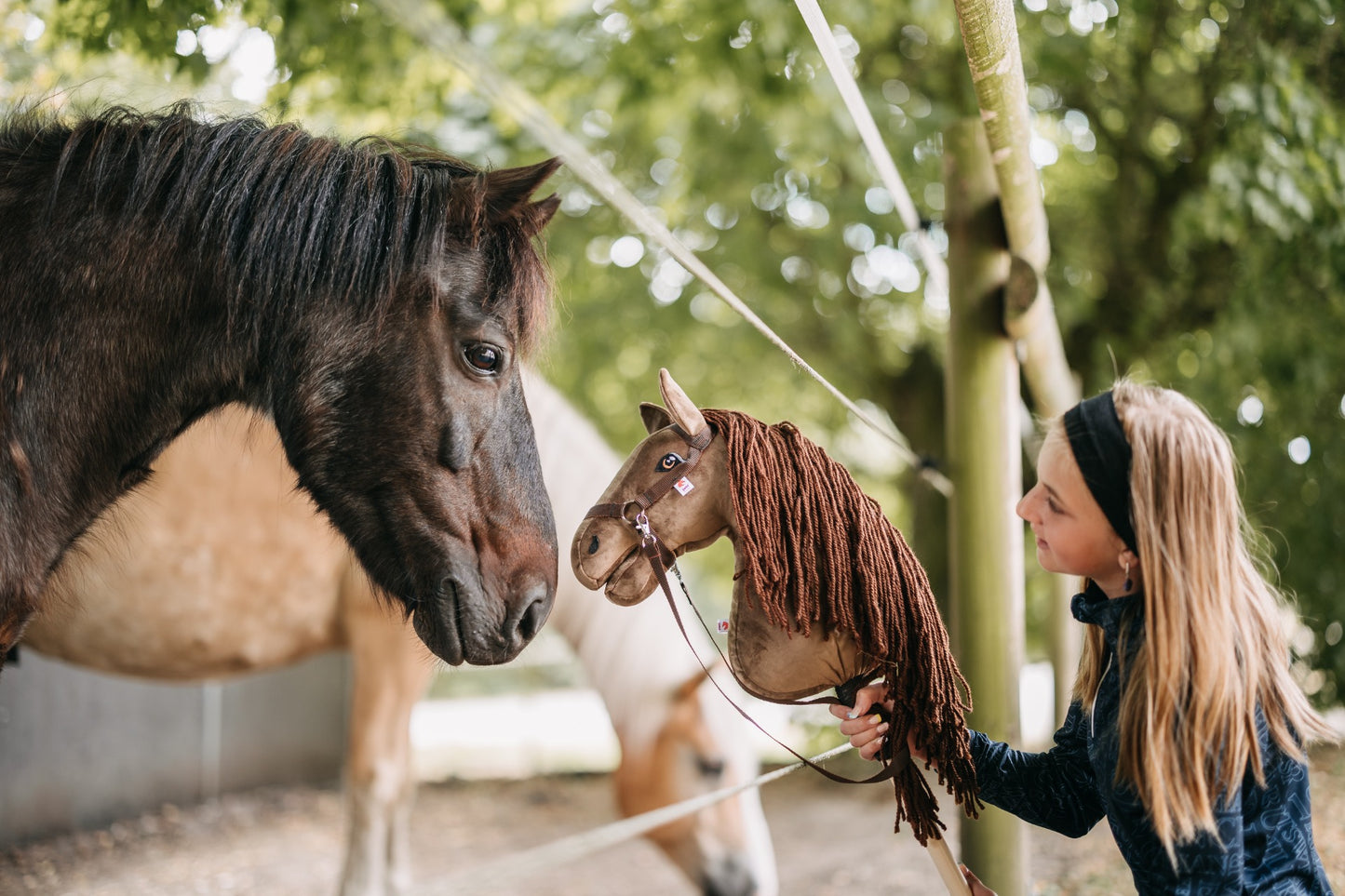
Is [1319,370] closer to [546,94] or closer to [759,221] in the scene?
[759,221]

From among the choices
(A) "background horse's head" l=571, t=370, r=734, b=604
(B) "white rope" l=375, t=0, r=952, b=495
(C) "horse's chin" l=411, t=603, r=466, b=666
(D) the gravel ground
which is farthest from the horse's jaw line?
(D) the gravel ground

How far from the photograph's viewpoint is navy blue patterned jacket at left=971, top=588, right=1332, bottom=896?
3.66 feet

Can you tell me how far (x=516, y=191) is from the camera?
1.48m

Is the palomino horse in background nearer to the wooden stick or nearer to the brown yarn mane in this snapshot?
the wooden stick

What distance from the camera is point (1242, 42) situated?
13.0 feet

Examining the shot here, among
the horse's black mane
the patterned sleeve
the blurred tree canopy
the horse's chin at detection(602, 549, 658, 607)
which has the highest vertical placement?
the blurred tree canopy

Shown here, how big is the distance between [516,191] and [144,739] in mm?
5588

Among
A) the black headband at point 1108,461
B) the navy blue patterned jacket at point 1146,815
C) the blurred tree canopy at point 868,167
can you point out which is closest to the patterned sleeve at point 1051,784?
the navy blue patterned jacket at point 1146,815

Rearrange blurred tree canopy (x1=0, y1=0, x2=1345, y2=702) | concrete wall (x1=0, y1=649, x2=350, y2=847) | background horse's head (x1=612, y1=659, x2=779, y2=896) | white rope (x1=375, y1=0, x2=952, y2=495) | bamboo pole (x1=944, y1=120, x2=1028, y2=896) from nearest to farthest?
white rope (x1=375, y1=0, x2=952, y2=495)
bamboo pole (x1=944, y1=120, x2=1028, y2=896)
background horse's head (x1=612, y1=659, x2=779, y2=896)
blurred tree canopy (x1=0, y1=0, x2=1345, y2=702)
concrete wall (x1=0, y1=649, x2=350, y2=847)

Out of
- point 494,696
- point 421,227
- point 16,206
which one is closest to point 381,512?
point 421,227

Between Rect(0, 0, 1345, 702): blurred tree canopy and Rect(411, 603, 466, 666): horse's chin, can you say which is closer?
Rect(411, 603, 466, 666): horse's chin

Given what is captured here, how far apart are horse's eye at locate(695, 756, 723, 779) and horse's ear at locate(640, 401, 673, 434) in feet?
6.28

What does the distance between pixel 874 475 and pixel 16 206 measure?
6.47 m

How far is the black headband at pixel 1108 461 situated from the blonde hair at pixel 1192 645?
0.02 meters
